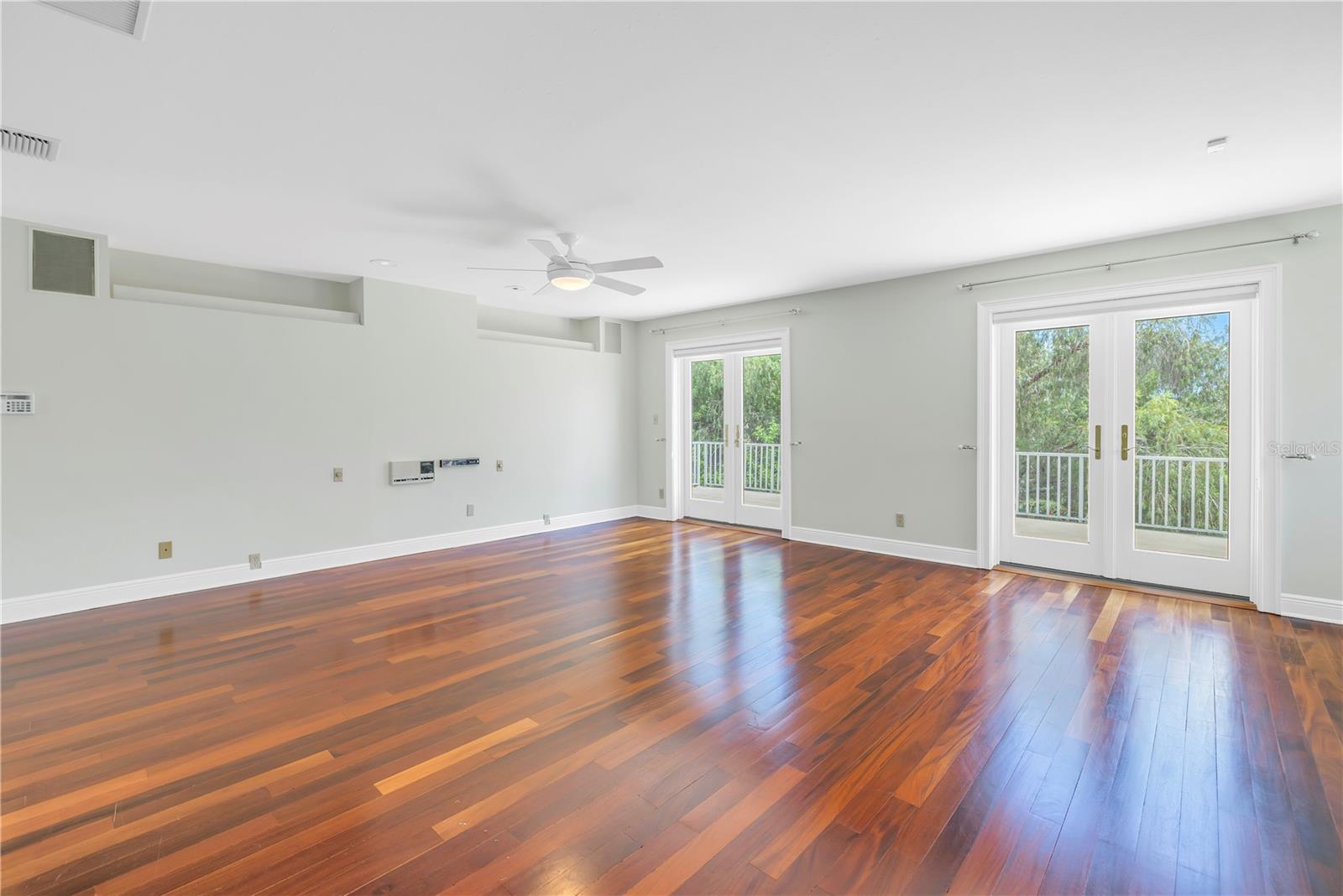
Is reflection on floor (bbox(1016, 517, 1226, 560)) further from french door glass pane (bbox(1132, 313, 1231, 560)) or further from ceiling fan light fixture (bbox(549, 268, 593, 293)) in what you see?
ceiling fan light fixture (bbox(549, 268, 593, 293))

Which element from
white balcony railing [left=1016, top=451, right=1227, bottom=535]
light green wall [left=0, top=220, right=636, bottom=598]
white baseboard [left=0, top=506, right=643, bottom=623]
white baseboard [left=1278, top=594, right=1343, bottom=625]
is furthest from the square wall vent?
white baseboard [left=1278, top=594, right=1343, bottom=625]

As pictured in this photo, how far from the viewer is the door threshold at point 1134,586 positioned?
4148mm

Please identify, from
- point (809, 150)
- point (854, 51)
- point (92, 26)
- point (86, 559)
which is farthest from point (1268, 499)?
point (86, 559)

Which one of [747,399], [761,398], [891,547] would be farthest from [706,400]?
[891,547]

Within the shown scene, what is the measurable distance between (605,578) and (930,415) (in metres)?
3.28

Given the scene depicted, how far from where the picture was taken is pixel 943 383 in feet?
17.5

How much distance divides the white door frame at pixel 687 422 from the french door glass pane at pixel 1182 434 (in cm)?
299

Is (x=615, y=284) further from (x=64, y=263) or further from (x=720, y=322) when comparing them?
(x=64, y=263)

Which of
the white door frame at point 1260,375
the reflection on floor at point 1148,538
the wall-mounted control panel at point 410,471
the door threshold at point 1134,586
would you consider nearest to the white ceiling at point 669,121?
the white door frame at point 1260,375

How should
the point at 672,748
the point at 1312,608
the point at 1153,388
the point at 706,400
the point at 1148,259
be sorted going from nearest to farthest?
1. the point at 672,748
2. the point at 1312,608
3. the point at 1148,259
4. the point at 1153,388
5. the point at 706,400

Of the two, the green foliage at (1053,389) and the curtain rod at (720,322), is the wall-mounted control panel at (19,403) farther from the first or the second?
the green foliage at (1053,389)

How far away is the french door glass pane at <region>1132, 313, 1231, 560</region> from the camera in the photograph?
4250 millimetres

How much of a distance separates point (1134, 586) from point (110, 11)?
6.43 meters

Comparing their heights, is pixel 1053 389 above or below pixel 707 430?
→ above
